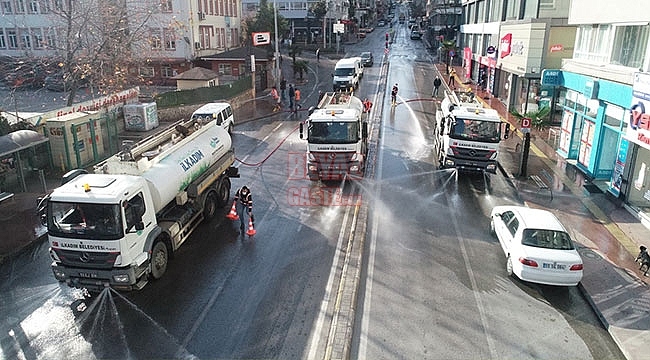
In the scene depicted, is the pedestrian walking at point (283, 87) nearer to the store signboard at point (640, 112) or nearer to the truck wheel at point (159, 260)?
the store signboard at point (640, 112)

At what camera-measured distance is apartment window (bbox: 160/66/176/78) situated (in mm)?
44688

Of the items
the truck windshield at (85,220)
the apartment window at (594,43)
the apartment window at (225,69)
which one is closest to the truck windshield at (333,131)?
the truck windshield at (85,220)

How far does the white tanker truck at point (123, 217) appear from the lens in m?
10.2

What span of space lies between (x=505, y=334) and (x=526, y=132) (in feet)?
39.0

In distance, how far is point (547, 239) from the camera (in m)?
11.6

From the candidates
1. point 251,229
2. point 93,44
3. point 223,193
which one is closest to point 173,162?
point 251,229

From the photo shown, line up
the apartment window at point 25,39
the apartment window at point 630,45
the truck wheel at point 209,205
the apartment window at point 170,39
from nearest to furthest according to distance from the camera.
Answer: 1. the truck wheel at point 209,205
2. the apartment window at point 630,45
3. the apartment window at point 170,39
4. the apartment window at point 25,39

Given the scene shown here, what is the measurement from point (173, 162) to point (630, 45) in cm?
1574

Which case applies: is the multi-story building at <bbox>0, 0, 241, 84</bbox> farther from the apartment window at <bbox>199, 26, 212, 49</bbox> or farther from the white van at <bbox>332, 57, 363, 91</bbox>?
the white van at <bbox>332, 57, 363, 91</bbox>

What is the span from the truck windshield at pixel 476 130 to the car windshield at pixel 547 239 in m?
7.36

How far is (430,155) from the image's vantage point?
23391 mm

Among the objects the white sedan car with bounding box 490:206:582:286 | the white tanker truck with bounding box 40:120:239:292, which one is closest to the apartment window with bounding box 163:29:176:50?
the white tanker truck with bounding box 40:120:239:292

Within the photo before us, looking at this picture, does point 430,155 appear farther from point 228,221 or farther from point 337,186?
point 228,221

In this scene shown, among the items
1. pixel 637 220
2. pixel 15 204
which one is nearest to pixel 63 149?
pixel 15 204
